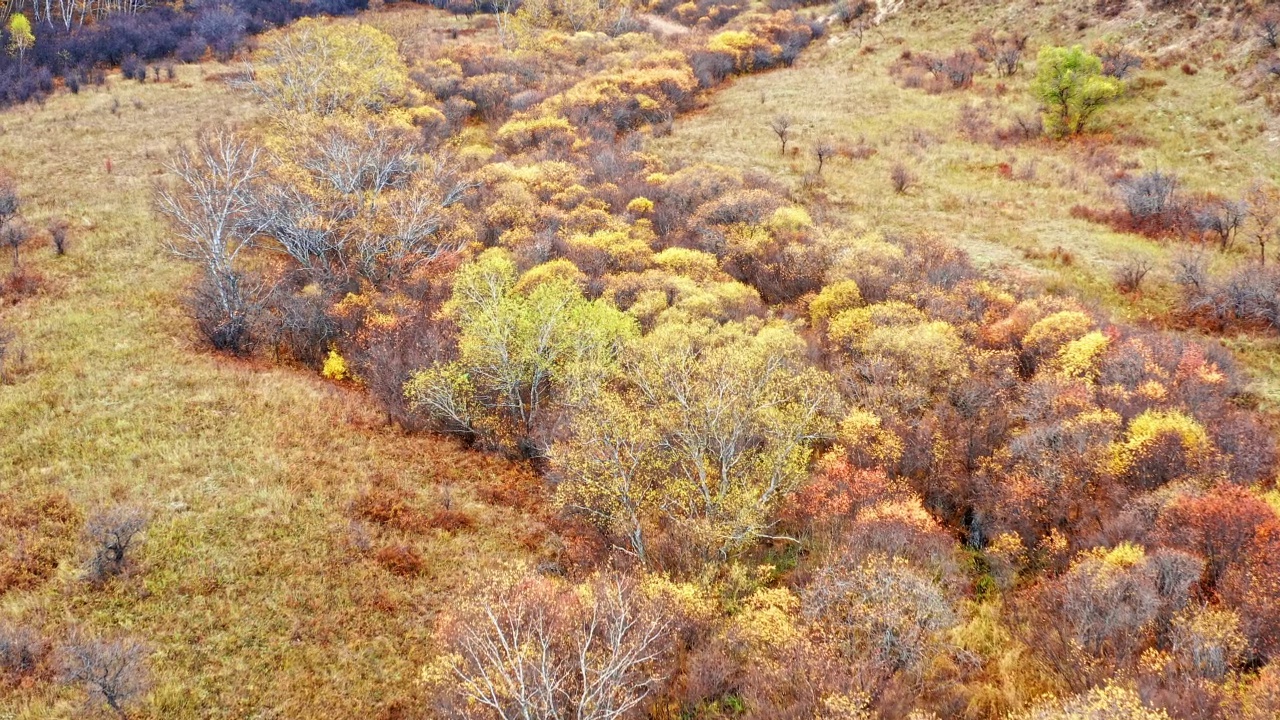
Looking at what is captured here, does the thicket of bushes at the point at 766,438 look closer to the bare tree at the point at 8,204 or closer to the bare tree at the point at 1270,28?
the bare tree at the point at 8,204

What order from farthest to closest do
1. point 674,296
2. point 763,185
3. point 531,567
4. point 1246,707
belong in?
point 763,185 < point 674,296 < point 531,567 < point 1246,707

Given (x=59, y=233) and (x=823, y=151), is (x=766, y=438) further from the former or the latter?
(x=59, y=233)

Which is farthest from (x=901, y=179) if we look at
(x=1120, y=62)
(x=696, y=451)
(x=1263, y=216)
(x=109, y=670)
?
(x=109, y=670)

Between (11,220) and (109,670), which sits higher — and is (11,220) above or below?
above

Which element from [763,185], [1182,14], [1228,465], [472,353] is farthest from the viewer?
[1182,14]

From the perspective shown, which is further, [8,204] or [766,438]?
[8,204]

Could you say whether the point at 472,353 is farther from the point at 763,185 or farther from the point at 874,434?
the point at 763,185

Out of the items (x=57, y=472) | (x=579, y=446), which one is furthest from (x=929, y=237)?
(x=57, y=472)
